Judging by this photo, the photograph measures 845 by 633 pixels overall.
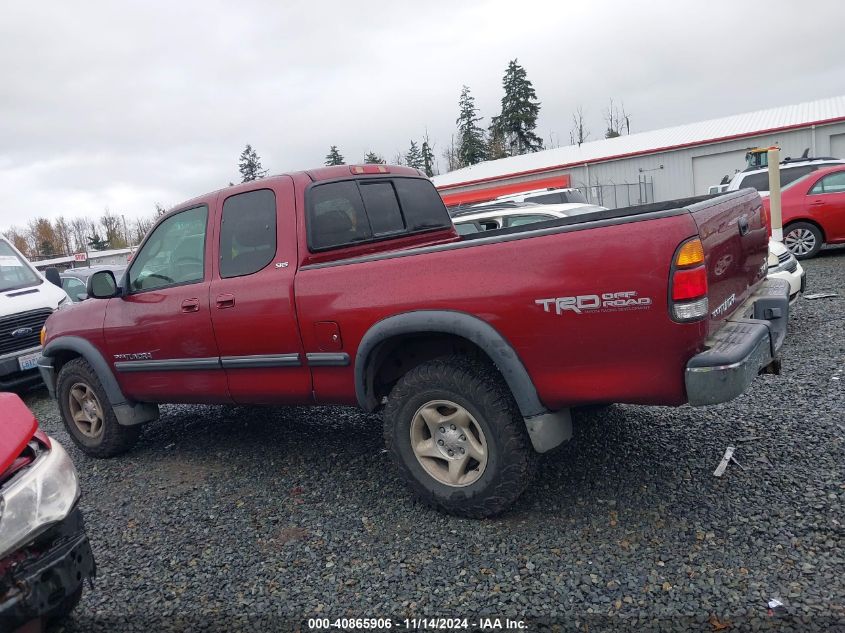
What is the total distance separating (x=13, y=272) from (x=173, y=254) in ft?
17.4

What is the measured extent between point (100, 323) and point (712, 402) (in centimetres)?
428

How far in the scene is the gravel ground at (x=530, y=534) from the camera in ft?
8.77

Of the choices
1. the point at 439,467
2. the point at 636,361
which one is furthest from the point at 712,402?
the point at 439,467

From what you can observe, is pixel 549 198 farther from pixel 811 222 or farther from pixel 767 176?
pixel 811 222

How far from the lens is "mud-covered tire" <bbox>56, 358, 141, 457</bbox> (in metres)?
5.01

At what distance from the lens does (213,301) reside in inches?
163

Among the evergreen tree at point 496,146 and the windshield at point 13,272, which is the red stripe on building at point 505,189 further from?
the windshield at point 13,272

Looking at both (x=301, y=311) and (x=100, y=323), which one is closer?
(x=301, y=311)

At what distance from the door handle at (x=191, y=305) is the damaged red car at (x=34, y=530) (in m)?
1.66

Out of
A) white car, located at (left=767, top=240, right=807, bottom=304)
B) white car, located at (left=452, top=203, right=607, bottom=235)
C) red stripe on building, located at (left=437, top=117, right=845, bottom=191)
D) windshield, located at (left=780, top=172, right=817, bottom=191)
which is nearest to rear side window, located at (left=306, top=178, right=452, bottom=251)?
white car, located at (left=767, top=240, right=807, bottom=304)

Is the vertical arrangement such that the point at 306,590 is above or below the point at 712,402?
below

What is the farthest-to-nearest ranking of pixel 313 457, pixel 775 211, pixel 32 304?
pixel 32 304 < pixel 775 211 < pixel 313 457

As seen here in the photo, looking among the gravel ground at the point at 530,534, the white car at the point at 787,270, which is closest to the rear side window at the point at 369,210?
the gravel ground at the point at 530,534

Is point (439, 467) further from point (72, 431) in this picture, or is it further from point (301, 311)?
point (72, 431)
